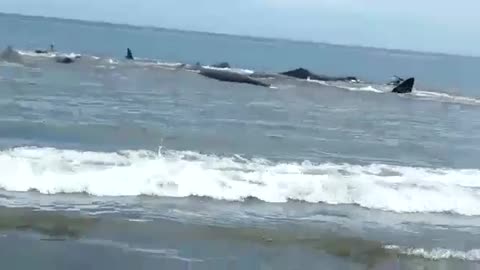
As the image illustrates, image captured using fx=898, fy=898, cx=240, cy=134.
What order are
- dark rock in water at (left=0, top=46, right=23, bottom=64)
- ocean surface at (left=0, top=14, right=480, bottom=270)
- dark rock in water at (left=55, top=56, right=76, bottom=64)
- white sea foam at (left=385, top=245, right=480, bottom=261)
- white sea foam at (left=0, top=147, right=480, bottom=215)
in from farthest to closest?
dark rock in water at (left=55, top=56, right=76, bottom=64)
dark rock in water at (left=0, top=46, right=23, bottom=64)
white sea foam at (left=0, top=147, right=480, bottom=215)
white sea foam at (left=385, top=245, right=480, bottom=261)
ocean surface at (left=0, top=14, right=480, bottom=270)

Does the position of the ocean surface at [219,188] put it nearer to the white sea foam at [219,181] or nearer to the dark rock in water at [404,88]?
the white sea foam at [219,181]

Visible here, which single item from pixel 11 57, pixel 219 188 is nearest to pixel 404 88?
pixel 11 57

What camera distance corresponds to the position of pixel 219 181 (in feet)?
57.0

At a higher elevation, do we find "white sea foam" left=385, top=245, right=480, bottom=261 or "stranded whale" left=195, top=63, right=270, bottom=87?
"stranded whale" left=195, top=63, right=270, bottom=87

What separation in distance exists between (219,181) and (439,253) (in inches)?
210

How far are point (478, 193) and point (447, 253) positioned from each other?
620cm

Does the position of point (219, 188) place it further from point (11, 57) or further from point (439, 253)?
point (11, 57)

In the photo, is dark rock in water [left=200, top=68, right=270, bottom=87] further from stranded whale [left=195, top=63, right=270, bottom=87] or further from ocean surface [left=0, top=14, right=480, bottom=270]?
ocean surface [left=0, top=14, right=480, bottom=270]

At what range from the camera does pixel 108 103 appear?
31.7 meters

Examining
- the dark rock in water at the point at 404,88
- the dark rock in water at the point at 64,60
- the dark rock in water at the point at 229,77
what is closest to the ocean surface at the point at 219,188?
the dark rock in water at the point at 229,77

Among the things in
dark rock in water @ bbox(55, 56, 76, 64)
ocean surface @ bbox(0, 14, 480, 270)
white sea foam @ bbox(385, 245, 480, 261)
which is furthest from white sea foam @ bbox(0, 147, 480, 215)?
dark rock in water @ bbox(55, 56, 76, 64)

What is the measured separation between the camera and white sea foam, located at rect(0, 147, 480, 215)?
53.3 ft

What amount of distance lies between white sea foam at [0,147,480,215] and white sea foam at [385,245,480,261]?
3559mm

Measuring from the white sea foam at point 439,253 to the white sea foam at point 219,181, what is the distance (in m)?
3.56
